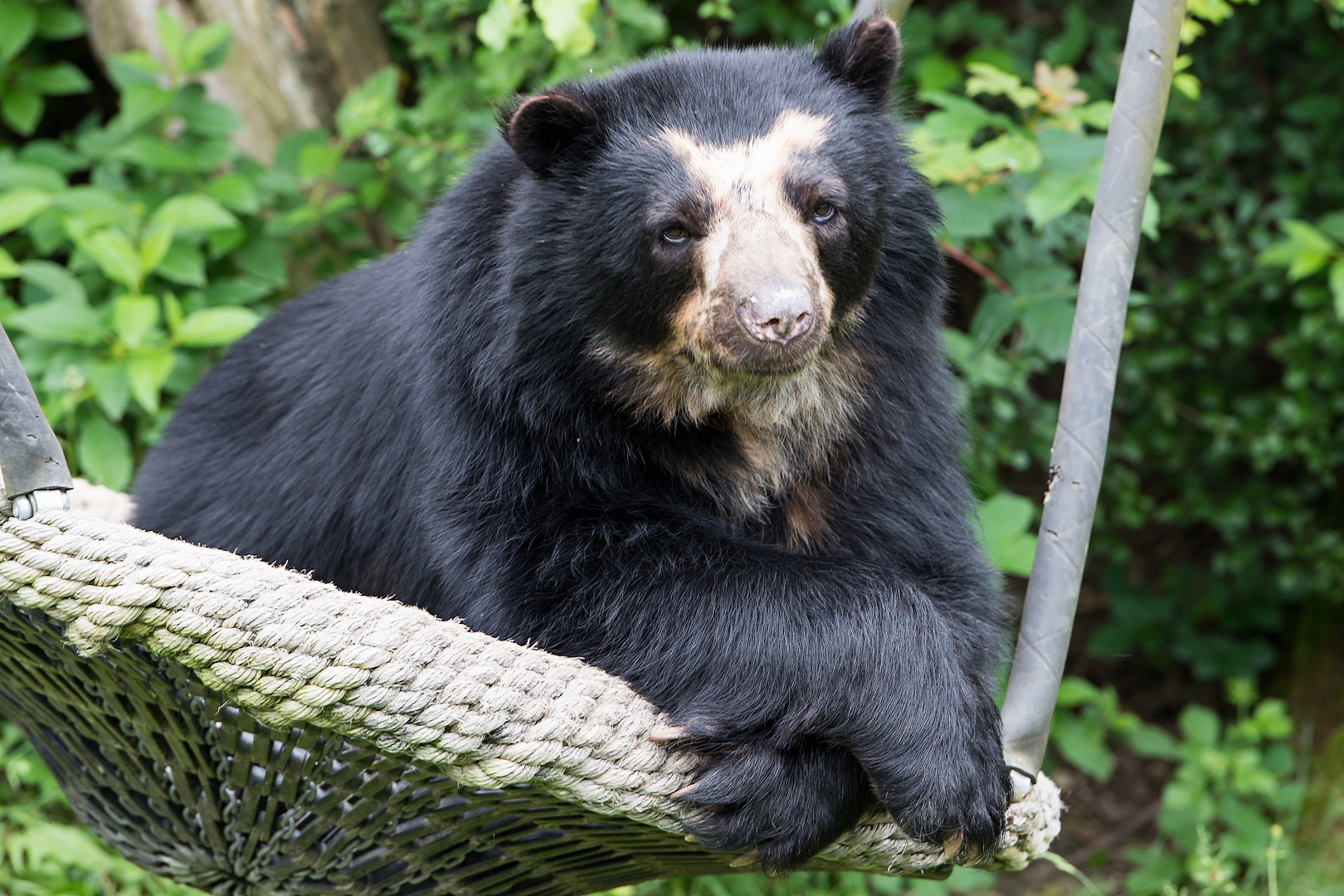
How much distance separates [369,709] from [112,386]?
2438 mm

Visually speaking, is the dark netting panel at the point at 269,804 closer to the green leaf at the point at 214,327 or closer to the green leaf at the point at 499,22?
the green leaf at the point at 214,327

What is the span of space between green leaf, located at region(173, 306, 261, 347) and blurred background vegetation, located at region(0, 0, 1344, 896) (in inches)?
0.4

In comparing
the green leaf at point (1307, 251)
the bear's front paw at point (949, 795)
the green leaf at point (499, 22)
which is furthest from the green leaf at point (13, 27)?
the green leaf at point (1307, 251)

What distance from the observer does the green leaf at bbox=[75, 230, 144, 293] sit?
3.67 m

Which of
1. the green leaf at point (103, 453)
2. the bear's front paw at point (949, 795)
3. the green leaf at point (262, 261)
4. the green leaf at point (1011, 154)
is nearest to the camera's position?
the bear's front paw at point (949, 795)

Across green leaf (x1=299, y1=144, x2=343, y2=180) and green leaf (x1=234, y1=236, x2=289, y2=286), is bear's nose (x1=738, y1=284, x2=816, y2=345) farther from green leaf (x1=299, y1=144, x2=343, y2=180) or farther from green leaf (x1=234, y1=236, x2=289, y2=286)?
green leaf (x1=234, y1=236, x2=289, y2=286)

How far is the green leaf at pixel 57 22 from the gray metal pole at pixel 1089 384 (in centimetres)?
374

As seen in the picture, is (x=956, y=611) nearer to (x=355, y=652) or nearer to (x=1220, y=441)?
(x=355, y=652)

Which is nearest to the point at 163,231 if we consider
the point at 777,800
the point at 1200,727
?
the point at 777,800

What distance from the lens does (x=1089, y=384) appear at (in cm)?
233

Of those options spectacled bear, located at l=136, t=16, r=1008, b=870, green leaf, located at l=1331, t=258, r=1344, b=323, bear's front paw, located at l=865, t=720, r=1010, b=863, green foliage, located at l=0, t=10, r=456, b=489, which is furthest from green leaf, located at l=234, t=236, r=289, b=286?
green leaf, located at l=1331, t=258, r=1344, b=323

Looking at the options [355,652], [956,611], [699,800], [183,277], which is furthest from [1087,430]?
[183,277]

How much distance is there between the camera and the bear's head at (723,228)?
7.79 ft

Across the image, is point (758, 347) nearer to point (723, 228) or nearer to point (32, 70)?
point (723, 228)
